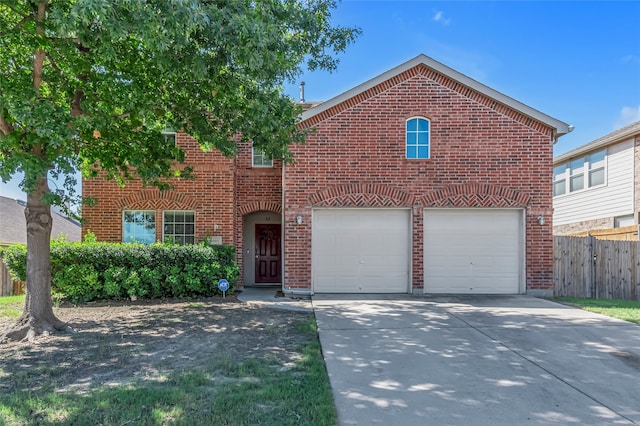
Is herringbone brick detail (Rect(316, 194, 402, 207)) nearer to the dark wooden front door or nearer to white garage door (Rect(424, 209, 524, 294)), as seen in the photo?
white garage door (Rect(424, 209, 524, 294))

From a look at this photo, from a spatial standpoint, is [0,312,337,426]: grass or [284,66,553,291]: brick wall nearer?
[0,312,337,426]: grass

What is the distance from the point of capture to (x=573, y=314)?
8.23m

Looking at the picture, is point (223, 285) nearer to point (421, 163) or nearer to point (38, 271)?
point (38, 271)

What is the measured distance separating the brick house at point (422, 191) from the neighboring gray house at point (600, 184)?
615 centimetres

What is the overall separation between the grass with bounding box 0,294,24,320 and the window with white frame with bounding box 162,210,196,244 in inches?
146

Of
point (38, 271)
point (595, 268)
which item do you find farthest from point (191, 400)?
point (595, 268)

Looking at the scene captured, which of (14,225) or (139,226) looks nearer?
(139,226)

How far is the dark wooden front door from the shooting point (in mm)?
12711

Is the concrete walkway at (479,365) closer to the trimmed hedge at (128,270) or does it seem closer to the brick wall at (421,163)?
the brick wall at (421,163)

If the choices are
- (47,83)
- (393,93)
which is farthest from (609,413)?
(47,83)

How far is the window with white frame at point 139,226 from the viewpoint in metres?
11.4

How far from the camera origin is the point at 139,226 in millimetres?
11477

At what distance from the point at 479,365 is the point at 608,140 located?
46.5 ft

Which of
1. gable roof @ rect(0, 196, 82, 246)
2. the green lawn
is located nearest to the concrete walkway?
the green lawn
